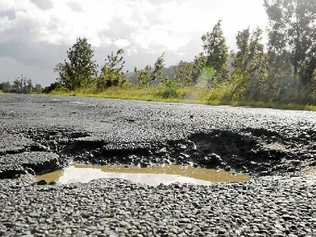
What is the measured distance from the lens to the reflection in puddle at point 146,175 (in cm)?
518

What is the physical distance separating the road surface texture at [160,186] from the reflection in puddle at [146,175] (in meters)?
0.21

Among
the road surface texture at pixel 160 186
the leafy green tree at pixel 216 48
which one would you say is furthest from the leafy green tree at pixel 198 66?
the road surface texture at pixel 160 186

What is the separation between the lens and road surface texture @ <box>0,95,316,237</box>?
3.05 metres

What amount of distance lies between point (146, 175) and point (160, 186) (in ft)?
4.25

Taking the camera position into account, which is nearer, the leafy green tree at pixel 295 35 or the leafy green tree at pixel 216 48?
the leafy green tree at pixel 295 35

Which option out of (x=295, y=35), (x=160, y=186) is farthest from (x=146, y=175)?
(x=295, y=35)

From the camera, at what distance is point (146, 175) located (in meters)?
5.40

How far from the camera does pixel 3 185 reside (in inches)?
167

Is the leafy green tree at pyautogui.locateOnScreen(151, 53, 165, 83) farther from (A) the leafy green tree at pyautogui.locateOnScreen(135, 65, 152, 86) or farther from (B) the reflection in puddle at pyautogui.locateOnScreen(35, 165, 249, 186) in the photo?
(B) the reflection in puddle at pyautogui.locateOnScreen(35, 165, 249, 186)

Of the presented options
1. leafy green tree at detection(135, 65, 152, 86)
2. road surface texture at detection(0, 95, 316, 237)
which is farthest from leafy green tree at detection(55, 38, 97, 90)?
road surface texture at detection(0, 95, 316, 237)

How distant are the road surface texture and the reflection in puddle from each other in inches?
8.1

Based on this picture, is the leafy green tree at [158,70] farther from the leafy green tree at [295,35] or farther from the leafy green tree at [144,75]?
the leafy green tree at [295,35]

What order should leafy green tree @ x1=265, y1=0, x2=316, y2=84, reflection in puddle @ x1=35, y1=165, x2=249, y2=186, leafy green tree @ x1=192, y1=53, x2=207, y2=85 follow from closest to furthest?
reflection in puddle @ x1=35, y1=165, x2=249, y2=186 → leafy green tree @ x1=265, y1=0, x2=316, y2=84 → leafy green tree @ x1=192, y1=53, x2=207, y2=85

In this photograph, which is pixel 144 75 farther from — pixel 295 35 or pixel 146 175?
pixel 146 175
